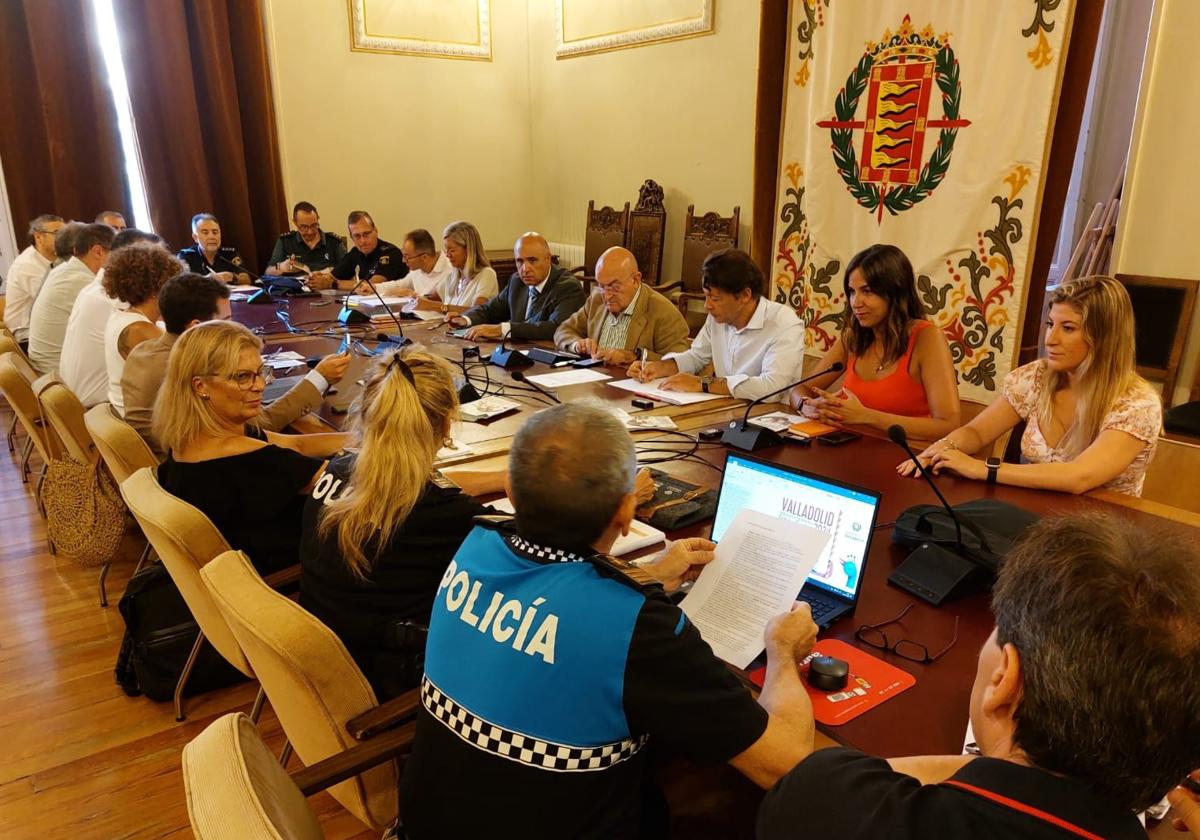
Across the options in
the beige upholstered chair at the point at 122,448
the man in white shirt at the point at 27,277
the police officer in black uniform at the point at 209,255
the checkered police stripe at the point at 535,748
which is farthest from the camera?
the police officer in black uniform at the point at 209,255

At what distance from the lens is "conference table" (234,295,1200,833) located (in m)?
1.05

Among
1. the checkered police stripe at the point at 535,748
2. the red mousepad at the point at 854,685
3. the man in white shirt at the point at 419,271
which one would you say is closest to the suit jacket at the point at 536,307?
the man in white shirt at the point at 419,271

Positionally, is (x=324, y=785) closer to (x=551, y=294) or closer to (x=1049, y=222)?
(x=551, y=294)

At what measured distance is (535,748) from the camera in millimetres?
971

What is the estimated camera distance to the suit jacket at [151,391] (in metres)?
2.49

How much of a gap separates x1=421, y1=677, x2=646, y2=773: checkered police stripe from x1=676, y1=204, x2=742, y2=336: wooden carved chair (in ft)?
13.2

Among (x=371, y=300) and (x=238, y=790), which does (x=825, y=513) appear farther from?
(x=371, y=300)

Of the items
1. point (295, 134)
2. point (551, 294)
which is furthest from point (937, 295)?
point (295, 134)

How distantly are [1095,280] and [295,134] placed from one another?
5.62m

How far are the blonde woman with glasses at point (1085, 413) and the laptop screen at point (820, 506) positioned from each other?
2.16ft

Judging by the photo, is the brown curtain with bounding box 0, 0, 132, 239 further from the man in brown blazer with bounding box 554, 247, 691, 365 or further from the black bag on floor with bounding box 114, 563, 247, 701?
the black bag on floor with bounding box 114, 563, 247, 701

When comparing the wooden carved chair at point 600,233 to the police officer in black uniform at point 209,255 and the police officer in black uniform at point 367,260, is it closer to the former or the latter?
the police officer in black uniform at point 367,260

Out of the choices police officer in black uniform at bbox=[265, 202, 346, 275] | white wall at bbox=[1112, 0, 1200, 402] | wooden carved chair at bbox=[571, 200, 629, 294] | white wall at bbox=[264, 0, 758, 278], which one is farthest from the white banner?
police officer in black uniform at bbox=[265, 202, 346, 275]

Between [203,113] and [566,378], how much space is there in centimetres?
441
